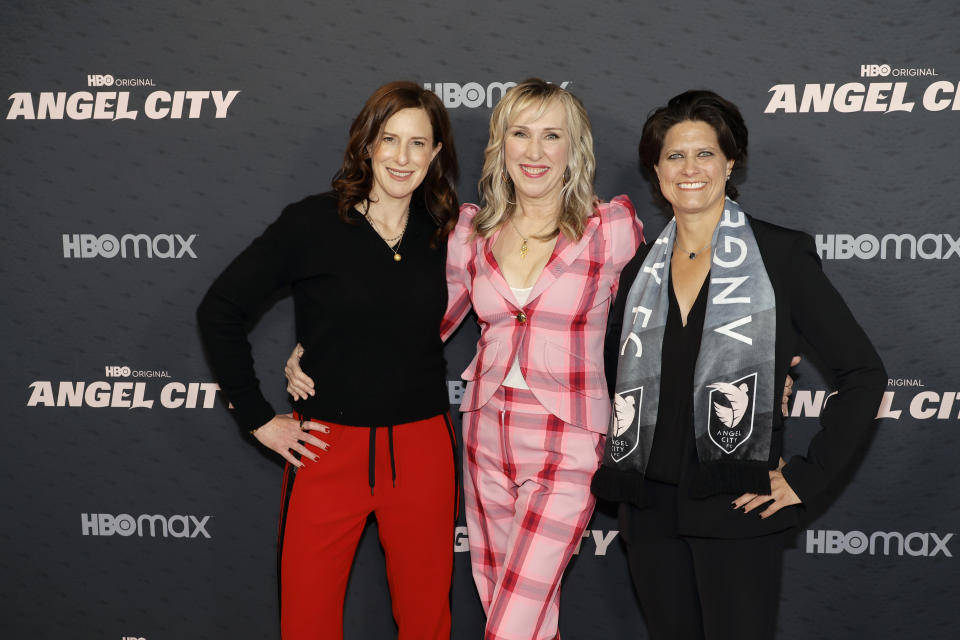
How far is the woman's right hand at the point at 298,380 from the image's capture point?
218 cm

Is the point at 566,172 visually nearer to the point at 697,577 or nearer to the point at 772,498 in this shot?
the point at 772,498

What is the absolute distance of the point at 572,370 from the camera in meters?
2.07

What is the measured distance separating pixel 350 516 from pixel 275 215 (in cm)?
114

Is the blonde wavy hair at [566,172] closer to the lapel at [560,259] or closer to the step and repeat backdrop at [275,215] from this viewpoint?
the lapel at [560,259]

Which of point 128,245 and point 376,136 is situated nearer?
point 376,136

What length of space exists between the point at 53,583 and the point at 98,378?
83 cm

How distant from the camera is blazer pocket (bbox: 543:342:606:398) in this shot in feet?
6.74

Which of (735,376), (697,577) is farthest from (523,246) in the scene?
(697,577)

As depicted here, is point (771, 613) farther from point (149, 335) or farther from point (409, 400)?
point (149, 335)

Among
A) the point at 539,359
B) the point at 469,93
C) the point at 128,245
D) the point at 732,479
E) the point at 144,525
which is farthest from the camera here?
the point at 144,525

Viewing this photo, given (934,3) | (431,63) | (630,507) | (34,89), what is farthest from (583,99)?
(34,89)

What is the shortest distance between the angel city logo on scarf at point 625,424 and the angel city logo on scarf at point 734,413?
0.19 m

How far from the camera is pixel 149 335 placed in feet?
9.11

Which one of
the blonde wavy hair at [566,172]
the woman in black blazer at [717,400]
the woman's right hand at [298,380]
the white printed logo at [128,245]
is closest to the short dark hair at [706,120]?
the woman in black blazer at [717,400]
